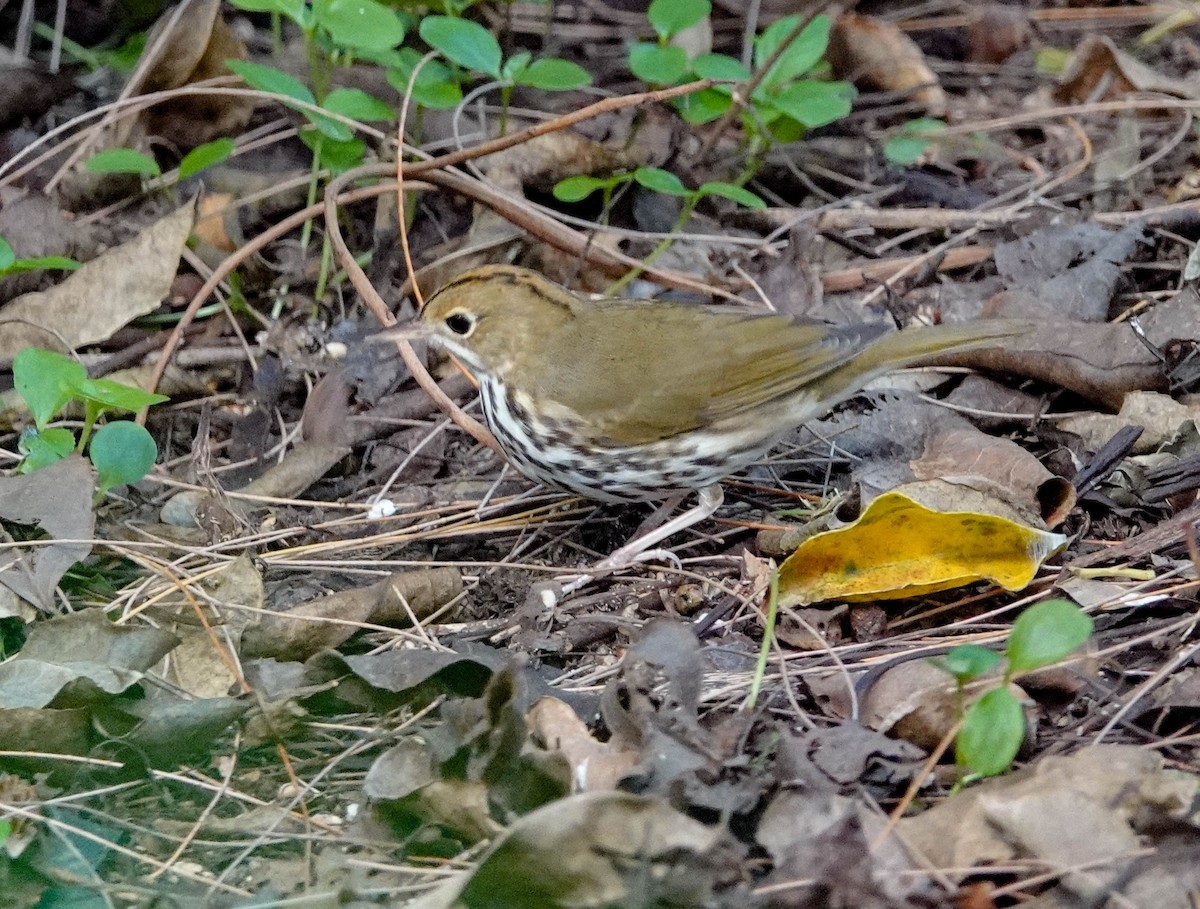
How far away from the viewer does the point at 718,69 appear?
14.9 ft

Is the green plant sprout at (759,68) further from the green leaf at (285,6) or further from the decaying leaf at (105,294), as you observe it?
the decaying leaf at (105,294)

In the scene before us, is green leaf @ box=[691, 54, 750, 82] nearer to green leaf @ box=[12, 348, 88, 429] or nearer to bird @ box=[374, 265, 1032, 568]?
bird @ box=[374, 265, 1032, 568]

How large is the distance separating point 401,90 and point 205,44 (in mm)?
920

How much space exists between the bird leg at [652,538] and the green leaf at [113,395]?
3.79ft

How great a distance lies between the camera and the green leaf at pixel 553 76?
4.38 metres

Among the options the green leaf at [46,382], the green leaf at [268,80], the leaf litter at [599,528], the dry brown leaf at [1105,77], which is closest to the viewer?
the leaf litter at [599,528]

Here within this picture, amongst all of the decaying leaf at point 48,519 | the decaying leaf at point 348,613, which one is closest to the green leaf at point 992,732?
the decaying leaf at point 348,613

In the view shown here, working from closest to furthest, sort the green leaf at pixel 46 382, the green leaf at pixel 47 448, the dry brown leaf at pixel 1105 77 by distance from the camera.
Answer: the green leaf at pixel 46 382, the green leaf at pixel 47 448, the dry brown leaf at pixel 1105 77

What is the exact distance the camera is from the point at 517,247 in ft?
15.6

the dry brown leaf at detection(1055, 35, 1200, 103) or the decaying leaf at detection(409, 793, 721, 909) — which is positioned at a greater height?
the dry brown leaf at detection(1055, 35, 1200, 103)

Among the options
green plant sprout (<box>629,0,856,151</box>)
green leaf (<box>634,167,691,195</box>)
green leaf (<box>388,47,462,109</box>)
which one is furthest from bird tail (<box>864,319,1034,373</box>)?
green leaf (<box>388,47,462,109</box>)

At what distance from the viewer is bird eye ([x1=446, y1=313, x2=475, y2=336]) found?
12.2 ft

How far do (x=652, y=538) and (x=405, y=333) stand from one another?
873mm

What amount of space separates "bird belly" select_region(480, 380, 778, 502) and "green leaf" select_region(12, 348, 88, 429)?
1.09 m
